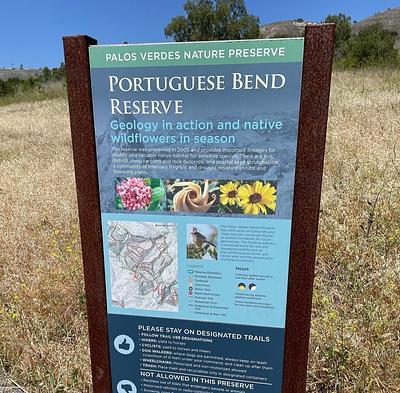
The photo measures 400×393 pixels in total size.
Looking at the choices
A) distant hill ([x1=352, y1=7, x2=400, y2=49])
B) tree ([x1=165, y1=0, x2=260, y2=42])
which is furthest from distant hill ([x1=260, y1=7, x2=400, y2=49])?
tree ([x1=165, y1=0, x2=260, y2=42])

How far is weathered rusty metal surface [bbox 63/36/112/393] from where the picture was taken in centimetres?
135

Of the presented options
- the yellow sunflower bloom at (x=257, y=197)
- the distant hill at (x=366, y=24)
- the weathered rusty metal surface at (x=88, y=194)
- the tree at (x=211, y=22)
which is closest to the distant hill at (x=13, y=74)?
the tree at (x=211, y=22)

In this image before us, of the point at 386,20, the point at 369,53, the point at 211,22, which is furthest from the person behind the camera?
the point at 386,20

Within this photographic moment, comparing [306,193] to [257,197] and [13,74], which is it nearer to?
[257,197]

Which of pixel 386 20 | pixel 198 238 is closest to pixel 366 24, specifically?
pixel 386 20

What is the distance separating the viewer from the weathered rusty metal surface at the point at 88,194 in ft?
4.44

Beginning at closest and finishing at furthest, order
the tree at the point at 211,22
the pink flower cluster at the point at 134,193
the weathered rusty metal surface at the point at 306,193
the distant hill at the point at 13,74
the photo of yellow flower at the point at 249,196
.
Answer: the weathered rusty metal surface at the point at 306,193 → the photo of yellow flower at the point at 249,196 → the pink flower cluster at the point at 134,193 → the tree at the point at 211,22 → the distant hill at the point at 13,74

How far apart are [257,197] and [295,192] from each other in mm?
133

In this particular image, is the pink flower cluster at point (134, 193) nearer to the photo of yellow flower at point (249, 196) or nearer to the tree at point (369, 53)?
the photo of yellow flower at point (249, 196)

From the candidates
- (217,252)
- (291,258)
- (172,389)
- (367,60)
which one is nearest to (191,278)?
(217,252)

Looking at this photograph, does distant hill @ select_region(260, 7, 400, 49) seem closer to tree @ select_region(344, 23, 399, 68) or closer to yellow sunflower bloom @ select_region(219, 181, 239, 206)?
tree @ select_region(344, 23, 399, 68)

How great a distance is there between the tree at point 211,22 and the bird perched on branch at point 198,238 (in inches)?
1402

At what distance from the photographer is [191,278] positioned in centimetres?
144

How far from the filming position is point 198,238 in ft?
4.57
